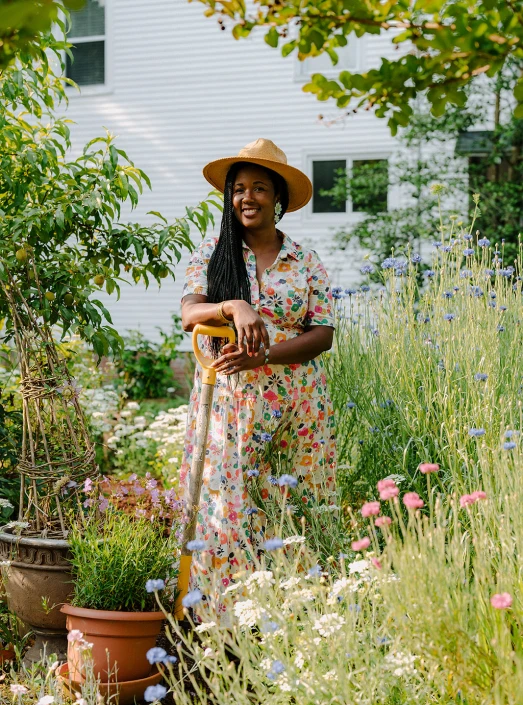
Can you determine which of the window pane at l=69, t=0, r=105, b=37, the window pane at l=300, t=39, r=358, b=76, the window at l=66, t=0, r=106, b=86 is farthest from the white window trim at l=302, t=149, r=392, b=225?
the window pane at l=69, t=0, r=105, b=37

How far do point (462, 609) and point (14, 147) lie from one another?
9.58 ft

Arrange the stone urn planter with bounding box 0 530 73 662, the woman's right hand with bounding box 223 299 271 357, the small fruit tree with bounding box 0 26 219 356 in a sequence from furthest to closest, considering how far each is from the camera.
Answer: the small fruit tree with bounding box 0 26 219 356
the stone urn planter with bounding box 0 530 73 662
the woman's right hand with bounding box 223 299 271 357

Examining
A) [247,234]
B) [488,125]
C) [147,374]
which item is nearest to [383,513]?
[247,234]

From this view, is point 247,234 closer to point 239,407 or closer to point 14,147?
point 239,407

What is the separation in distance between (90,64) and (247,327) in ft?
36.3

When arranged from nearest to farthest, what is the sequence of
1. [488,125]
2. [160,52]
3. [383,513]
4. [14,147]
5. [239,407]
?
1. [239,407]
2. [383,513]
3. [14,147]
4. [488,125]
5. [160,52]

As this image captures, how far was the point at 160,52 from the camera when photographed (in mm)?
→ 12305

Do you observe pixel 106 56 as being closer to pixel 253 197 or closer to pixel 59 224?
pixel 59 224

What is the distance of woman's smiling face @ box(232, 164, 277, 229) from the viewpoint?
3.31 meters

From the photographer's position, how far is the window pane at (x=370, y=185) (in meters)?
10.4

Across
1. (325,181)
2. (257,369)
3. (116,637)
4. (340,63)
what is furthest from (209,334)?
(340,63)

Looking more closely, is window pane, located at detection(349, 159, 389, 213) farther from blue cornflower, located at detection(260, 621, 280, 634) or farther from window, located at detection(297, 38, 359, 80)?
blue cornflower, located at detection(260, 621, 280, 634)

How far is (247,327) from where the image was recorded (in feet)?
9.57

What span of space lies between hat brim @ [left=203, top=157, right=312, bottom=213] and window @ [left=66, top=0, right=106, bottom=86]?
9962 millimetres
